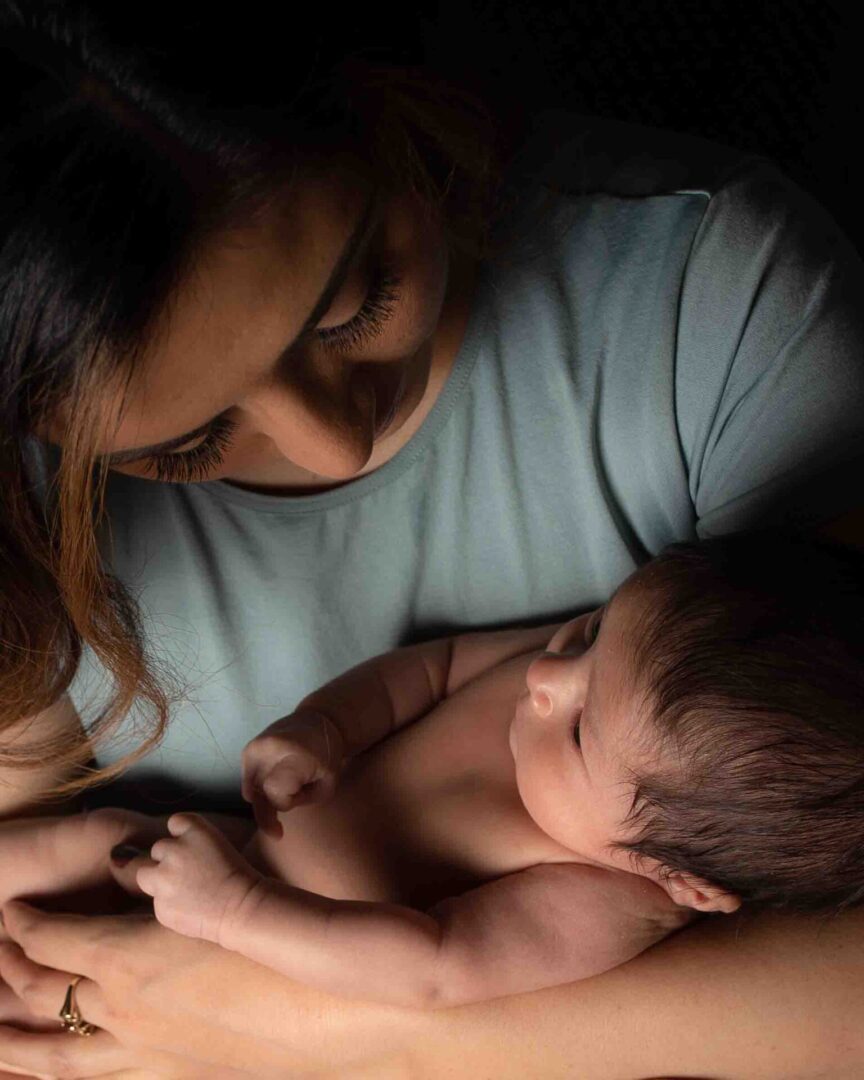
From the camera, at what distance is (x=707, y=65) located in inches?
47.5

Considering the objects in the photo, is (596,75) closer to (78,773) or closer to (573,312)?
(573,312)

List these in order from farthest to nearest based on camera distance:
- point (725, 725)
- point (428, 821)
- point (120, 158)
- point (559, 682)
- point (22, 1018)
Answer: point (22, 1018), point (428, 821), point (559, 682), point (725, 725), point (120, 158)

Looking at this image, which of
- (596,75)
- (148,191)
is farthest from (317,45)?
(596,75)

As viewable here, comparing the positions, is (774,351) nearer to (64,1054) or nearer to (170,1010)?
(170,1010)

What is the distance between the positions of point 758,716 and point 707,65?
0.82 meters

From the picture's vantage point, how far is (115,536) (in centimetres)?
110

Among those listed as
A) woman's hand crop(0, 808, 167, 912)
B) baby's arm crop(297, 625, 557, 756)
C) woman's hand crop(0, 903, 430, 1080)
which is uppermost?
baby's arm crop(297, 625, 557, 756)

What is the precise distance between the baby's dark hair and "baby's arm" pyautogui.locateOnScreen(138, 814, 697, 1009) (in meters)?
0.11

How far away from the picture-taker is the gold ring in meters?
1.08

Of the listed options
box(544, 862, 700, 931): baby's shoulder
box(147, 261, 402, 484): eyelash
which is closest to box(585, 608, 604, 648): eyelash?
box(544, 862, 700, 931): baby's shoulder

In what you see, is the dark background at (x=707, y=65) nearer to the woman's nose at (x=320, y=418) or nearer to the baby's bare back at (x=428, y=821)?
the woman's nose at (x=320, y=418)

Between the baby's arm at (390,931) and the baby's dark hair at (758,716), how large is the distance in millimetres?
109

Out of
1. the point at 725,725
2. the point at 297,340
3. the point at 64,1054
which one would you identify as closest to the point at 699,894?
the point at 725,725

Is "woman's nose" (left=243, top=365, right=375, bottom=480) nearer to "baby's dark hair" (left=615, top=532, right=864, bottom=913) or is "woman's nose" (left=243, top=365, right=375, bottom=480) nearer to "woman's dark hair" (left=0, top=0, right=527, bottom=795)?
"woman's dark hair" (left=0, top=0, right=527, bottom=795)
